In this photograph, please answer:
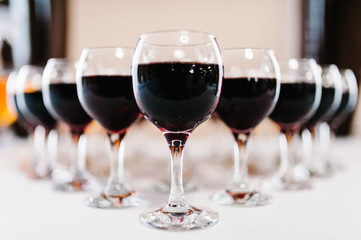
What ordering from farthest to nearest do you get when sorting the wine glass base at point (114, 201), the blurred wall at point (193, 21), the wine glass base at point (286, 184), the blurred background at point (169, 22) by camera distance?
the blurred wall at point (193, 21)
the blurred background at point (169, 22)
the wine glass base at point (286, 184)
the wine glass base at point (114, 201)

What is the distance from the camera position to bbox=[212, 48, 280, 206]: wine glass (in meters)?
0.75

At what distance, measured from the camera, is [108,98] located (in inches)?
29.6

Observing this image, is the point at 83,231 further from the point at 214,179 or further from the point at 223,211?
the point at 214,179

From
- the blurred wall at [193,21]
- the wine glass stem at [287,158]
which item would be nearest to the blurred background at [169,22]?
the blurred wall at [193,21]

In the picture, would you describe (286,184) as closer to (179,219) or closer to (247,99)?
(247,99)

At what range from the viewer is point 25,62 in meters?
2.60

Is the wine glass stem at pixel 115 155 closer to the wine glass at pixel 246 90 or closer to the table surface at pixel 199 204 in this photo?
the table surface at pixel 199 204

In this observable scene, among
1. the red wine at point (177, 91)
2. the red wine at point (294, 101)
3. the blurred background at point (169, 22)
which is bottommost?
the red wine at point (294, 101)

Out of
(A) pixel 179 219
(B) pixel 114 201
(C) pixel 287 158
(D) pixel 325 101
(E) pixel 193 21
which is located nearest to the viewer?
(A) pixel 179 219

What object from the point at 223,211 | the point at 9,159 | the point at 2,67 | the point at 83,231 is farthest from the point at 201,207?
the point at 2,67

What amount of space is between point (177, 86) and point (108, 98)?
0.20m

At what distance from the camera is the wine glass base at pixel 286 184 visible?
0.84 m

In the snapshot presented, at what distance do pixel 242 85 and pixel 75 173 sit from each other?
1.43ft

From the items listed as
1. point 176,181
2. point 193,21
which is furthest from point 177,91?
point 193,21
